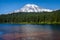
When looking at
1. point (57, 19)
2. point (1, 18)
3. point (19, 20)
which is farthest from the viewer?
point (1, 18)

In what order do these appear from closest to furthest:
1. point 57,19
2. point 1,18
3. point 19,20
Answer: point 57,19, point 19,20, point 1,18

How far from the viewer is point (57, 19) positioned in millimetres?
131250

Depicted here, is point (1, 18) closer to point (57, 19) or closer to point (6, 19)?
point (6, 19)

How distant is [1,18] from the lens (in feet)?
576

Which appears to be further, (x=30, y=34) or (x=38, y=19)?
(x=38, y=19)

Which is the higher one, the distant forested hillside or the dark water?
the dark water

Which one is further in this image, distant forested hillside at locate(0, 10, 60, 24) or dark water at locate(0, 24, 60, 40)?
distant forested hillside at locate(0, 10, 60, 24)

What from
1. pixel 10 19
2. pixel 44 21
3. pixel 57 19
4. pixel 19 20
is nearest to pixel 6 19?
pixel 10 19

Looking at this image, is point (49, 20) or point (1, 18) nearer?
point (49, 20)

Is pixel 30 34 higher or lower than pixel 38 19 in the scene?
higher

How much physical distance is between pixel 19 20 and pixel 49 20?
37.6m

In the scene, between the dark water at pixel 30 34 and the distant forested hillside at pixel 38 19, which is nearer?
the dark water at pixel 30 34

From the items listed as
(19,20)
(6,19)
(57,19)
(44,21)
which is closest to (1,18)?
(6,19)

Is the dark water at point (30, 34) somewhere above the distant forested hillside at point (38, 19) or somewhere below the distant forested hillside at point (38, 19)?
above
